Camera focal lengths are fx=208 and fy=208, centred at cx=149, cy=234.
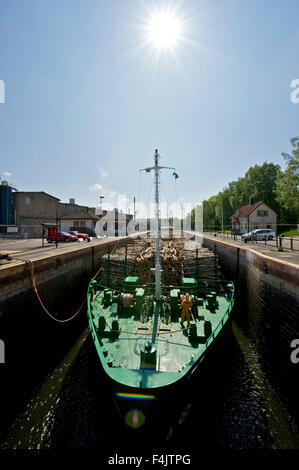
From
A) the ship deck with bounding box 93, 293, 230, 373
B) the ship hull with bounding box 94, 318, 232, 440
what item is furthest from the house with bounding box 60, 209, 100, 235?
the ship hull with bounding box 94, 318, 232, 440

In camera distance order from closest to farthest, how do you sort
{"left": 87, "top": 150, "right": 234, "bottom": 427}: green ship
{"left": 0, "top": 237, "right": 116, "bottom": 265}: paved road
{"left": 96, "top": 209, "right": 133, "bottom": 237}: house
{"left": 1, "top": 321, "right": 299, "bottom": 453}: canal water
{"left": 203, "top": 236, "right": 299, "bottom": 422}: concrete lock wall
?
{"left": 87, "top": 150, "right": 234, "bottom": 427}: green ship
{"left": 1, "top": 321, "right": 299, "bottom": 453}: canal water
{"left": 203, "top": 236, "right": 299, "bottom": 422}: concrete lock wall
{"left": 0, "top": 237, "right": 116, "bottom": 265}: paved road
{"left": 96, "top": 209, "right": 133, "bottom": 237}: house

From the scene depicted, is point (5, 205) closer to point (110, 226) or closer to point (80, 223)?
point (80, 223)

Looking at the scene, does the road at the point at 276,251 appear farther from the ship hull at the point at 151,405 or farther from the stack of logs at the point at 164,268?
the ship hull at the point at 151,405

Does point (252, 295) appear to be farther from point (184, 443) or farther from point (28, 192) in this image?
point (28, 192)

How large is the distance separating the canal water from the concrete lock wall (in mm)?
601

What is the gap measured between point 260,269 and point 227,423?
296 inches

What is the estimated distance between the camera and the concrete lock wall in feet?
25.5

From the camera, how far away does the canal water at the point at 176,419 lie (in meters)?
6.04

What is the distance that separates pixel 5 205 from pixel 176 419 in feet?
159

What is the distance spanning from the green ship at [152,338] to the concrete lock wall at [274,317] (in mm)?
2029

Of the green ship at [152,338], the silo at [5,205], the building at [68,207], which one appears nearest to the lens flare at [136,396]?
the green ship at [152,338]

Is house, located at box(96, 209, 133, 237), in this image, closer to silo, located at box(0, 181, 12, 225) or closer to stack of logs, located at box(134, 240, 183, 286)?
silo, located at box(0, 181, 12, 225)

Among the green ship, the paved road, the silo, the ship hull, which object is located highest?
the silo
